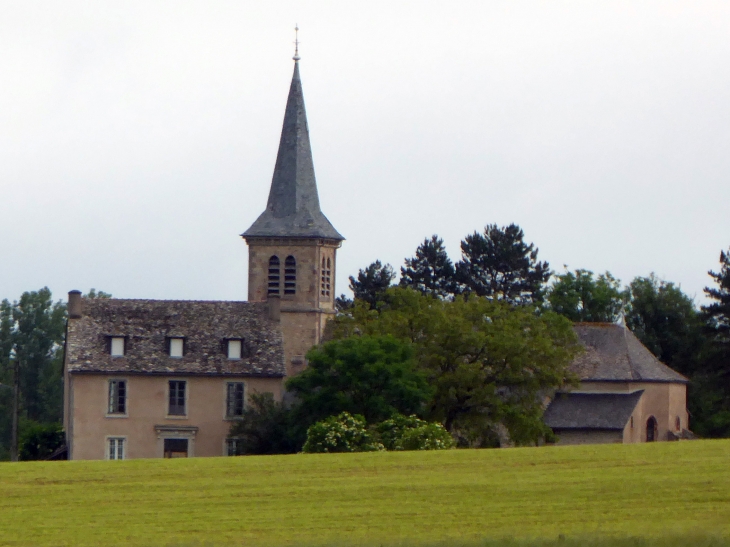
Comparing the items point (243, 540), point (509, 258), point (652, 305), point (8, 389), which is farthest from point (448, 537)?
point (8, 389)

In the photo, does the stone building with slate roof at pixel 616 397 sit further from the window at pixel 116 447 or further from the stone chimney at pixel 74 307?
the stone chimney at pixel 74 307

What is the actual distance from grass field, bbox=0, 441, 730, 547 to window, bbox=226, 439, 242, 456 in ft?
61.8

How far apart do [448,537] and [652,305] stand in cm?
6028

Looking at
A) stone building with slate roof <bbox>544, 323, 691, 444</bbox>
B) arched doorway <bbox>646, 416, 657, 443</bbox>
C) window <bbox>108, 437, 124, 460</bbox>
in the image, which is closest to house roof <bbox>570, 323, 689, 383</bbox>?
stone building with slate roof <bbox>544, 323, 691, 444</bbox>

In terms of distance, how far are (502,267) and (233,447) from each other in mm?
38353

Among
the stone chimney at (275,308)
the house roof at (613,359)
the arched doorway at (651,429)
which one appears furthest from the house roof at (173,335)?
the arched doorway at (651,429)

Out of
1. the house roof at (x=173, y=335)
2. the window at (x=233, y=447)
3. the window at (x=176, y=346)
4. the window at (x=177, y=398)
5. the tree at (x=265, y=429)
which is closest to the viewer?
the tree at (x=265, y=429)

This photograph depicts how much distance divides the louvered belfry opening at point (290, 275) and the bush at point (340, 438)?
2217cm

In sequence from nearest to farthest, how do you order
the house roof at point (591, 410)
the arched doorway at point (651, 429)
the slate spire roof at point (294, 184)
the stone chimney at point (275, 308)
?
the house roof at point (591, 410)
the arched doorway at point (651, 429)
the stone chimney at point (275, 308)
the slate spire roof at point (294, 184)

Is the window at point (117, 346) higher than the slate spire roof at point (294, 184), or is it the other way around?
the slate spire roof at point (294, 184)

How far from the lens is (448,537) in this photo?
71.5 feet

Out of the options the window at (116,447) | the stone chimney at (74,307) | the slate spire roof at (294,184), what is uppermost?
the slate spire roof at (294,184)

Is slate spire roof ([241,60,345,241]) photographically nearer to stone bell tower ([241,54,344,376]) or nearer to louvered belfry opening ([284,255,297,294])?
stone bell tower ([241,54,344,376])

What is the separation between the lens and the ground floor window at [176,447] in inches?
2288
